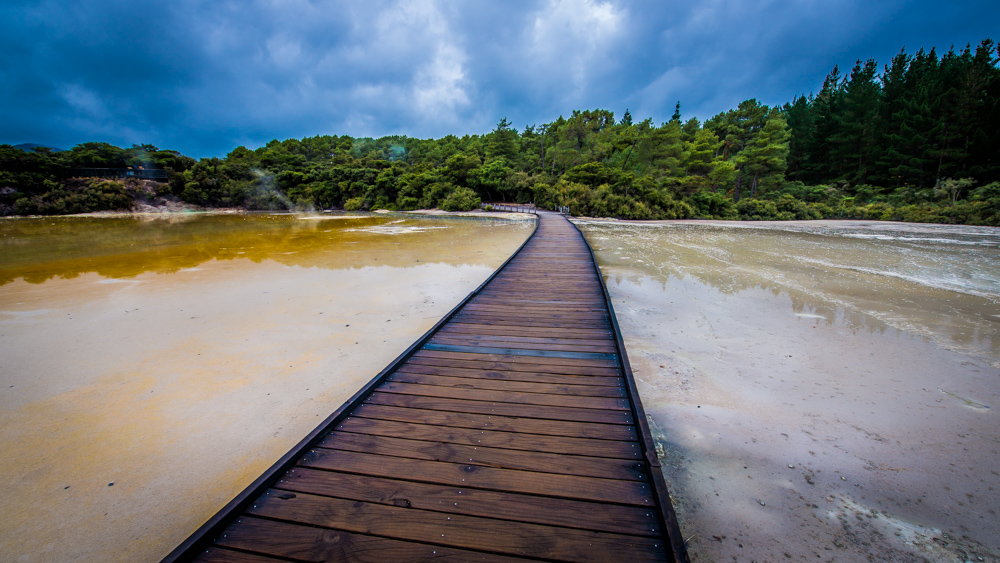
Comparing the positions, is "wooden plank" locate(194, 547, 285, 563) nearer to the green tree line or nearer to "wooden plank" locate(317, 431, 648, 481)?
"wooden plank" locate(317, 431, 648, 481)

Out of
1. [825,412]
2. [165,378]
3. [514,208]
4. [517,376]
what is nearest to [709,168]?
[514,208]

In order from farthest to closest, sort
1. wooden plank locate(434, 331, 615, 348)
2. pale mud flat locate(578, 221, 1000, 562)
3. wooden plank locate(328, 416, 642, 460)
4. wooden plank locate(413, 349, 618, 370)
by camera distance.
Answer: wooden plank locate(434, 331, 615, 348)
wooden plank locate(413, 349, 618, 370)
pale mud flat locate(578, 221, 1000, 562)
wooden plank locate(328, 416, 642, 460)

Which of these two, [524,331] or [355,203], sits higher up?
[355,203]

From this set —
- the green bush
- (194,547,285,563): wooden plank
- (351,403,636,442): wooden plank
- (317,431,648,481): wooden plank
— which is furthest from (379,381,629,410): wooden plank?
the green bush

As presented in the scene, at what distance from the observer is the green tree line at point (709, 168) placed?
82.7 ft

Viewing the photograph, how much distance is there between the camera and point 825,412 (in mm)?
3432

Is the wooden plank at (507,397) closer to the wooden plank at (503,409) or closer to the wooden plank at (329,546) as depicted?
the wooden plank at (503,409)

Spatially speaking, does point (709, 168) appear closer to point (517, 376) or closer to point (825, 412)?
point (825, 412)

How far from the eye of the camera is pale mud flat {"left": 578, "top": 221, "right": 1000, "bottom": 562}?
89.7 inches

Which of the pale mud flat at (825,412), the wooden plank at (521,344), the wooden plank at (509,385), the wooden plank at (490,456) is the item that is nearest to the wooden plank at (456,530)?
the wooden plank at (490,456)

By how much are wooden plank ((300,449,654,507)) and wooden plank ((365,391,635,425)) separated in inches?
21.2

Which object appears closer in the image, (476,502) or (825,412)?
(476,502)

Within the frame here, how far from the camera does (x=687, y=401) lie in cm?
365

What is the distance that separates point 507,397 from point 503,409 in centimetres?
17
